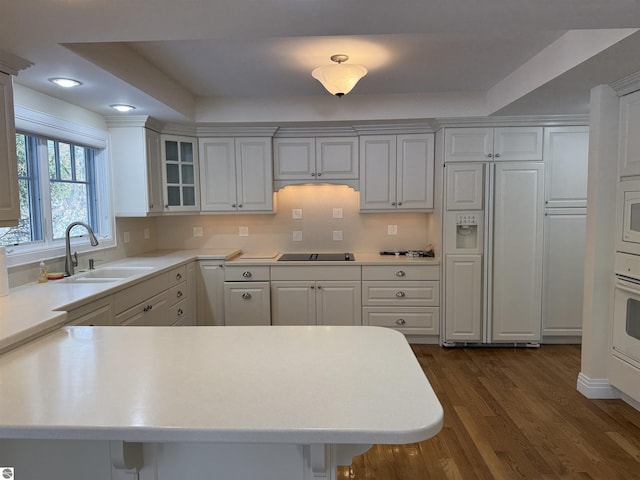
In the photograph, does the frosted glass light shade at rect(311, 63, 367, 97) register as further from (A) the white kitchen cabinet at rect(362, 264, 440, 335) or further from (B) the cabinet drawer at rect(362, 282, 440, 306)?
(B) the cabinet drawer at rect(362, 282, 440, 306)

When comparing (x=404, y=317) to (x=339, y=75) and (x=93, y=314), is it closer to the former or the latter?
(x=339, y=75)

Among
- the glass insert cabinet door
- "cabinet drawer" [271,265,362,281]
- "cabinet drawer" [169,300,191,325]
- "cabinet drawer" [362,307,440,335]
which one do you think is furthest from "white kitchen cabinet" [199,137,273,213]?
"cabinet drawer" [362,307,440,335]

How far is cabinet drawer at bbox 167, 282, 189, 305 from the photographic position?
324 cm

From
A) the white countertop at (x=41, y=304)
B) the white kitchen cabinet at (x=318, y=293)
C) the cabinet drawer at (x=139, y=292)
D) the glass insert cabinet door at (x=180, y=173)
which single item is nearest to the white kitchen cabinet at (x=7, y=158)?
the white countertop at (x=41, y=304)

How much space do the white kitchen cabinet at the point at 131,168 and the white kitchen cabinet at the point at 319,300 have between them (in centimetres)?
140

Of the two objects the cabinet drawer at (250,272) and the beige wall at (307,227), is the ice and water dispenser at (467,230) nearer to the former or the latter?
the beige wall at (307,227)

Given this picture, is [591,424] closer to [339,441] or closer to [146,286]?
[339,441]

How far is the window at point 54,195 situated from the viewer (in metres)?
2.61

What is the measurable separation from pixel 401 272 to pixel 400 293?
202mm

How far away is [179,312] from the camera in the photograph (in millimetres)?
3422

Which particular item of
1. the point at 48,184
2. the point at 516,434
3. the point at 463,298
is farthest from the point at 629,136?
the point at 48,184

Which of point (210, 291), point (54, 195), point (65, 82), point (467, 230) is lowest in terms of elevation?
point (210, 291)

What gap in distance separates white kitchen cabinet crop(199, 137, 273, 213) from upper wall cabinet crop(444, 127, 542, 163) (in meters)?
1.74

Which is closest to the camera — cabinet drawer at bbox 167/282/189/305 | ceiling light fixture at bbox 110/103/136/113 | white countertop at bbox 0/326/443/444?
white countertop at bbox 0/326/443/444
